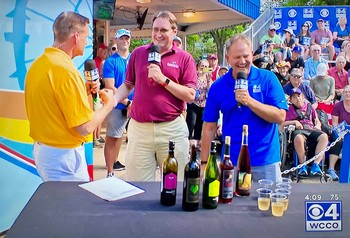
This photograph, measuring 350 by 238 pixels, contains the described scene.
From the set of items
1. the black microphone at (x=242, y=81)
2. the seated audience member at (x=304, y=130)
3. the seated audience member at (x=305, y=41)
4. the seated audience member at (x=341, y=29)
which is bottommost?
the seated audience member at (x=304, y=130)

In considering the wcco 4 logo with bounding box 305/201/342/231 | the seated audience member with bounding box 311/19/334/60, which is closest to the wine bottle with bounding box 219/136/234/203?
the wcco 4 logo with bounding box 305/201/342/231

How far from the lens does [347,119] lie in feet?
21.8

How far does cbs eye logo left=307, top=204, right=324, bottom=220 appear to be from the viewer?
1921 mm

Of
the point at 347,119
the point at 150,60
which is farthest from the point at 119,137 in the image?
the point at 347,119

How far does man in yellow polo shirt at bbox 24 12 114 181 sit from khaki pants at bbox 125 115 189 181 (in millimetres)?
678

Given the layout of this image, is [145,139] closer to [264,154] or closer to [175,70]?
[175,70]

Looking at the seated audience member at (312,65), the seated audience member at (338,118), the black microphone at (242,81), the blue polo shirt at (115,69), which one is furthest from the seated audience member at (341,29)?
the black microphone at (242,81)

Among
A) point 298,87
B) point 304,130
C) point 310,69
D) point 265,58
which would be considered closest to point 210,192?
point 304,130

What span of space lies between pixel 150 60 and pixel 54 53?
2.46 ft

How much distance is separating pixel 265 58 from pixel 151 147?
6.57 meters

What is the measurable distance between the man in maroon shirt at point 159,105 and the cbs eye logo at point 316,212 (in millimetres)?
1658

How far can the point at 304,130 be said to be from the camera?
6492 millimetres

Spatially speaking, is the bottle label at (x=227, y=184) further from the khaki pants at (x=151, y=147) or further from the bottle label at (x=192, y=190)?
the khaki pants at (x=151, y=147)

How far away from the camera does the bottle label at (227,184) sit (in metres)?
2.30
